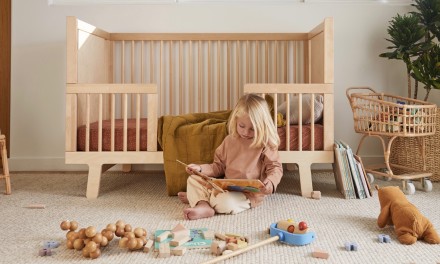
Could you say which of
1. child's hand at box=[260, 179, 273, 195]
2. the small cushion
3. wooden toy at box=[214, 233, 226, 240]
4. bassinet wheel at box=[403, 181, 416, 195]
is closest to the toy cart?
bassinet wheel at box=[403, 181, 416, 195]

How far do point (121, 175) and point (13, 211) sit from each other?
2.94 feet

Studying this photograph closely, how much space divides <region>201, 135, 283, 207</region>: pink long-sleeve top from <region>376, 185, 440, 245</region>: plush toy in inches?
17.8

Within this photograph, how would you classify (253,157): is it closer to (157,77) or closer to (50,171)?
(157,77)

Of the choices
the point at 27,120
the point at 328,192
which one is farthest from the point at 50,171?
the point at 328,192

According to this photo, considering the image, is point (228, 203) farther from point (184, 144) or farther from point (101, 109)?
point (101, 109)

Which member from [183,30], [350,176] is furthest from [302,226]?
[183,30]

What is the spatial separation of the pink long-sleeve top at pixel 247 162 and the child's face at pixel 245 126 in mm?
57

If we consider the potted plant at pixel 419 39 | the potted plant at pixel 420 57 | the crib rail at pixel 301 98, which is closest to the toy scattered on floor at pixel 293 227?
the crib rail at pixel 301 98

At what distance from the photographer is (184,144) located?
206 centimetres

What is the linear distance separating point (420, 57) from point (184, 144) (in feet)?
4.49

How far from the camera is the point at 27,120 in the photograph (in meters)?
2.78

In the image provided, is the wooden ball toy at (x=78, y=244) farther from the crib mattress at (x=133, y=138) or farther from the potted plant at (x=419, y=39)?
the potted plant at (x=419, y=39)

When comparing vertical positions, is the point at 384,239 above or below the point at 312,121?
below

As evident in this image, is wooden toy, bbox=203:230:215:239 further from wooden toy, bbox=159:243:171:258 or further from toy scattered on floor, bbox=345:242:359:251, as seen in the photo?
toy scattered on floor, bbox=345:242:359:251
